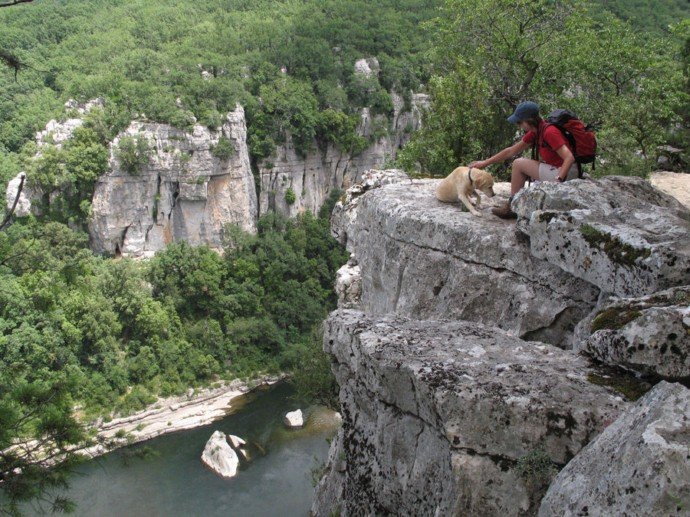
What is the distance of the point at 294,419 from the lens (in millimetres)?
23297

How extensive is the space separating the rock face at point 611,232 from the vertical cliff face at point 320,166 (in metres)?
33.1

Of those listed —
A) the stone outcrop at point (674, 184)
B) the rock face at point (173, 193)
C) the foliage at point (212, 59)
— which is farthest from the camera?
the foliage at point (212, 59)

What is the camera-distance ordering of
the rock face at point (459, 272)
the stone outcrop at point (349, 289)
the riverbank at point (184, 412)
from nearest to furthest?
the rock face at point (459, 272) < the stone outcrop at point (349, 289) < the riverbank at point (184, 412)

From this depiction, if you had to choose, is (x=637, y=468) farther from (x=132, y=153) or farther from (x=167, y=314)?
(x=132, y=153)

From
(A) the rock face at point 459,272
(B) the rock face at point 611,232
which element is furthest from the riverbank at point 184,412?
(B) the rock face at point 611,232

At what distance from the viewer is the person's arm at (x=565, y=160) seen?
18.3 feet

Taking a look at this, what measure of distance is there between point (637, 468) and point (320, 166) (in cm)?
4121

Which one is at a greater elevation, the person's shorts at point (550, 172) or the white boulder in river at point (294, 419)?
the person's shorts at point (550, 172)

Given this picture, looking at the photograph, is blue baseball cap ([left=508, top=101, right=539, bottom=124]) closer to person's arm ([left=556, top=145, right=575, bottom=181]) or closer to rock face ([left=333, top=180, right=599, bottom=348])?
person's arm ([left=556, top=145, right=575, bottom=181])

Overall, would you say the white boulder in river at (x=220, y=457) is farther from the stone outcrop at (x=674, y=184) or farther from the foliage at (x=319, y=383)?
the stone outcrop at (x=674, y=184)

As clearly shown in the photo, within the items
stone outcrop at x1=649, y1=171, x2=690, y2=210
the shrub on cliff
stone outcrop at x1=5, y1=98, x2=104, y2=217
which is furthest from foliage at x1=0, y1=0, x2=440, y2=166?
stone outcrop at x1=649, y1=171, x2=690, y2=210

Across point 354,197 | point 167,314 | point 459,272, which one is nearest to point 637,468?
point 459,272

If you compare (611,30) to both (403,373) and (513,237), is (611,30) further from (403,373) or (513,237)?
(403,373)

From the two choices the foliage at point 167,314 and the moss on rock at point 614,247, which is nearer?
the moss on rock at point 614,247
